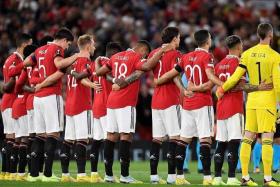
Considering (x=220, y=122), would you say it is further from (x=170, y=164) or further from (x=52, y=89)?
(x=52, y=89)

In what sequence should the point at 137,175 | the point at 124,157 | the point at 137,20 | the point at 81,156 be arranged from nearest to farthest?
the point at 124,157 → the point at 81,156 → the point at 137,175 → the point at 137,20

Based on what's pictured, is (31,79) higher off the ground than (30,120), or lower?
higher

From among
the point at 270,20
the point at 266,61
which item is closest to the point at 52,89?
the point at 266,61

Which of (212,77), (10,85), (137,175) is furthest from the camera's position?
(137,175)

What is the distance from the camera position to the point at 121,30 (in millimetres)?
30781

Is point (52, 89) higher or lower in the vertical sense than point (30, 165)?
higher

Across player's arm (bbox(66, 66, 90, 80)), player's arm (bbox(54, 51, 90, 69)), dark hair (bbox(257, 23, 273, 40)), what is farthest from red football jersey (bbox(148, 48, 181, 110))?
dark hair (bbox(257, 23, 273, 40))

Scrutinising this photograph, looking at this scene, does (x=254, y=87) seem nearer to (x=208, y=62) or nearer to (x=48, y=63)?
(x=208, y=62)

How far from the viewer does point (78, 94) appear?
704 inches

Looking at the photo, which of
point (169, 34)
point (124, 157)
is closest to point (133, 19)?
point (169, 34)

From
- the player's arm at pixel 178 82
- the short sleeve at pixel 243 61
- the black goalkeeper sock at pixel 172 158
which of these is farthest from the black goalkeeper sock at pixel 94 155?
the short sleeve at pixel 243 61

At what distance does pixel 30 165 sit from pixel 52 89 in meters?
1.65

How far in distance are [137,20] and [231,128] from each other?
625 inches

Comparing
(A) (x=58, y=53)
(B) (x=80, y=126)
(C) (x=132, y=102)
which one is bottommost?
(B) (x=80, y=126)
